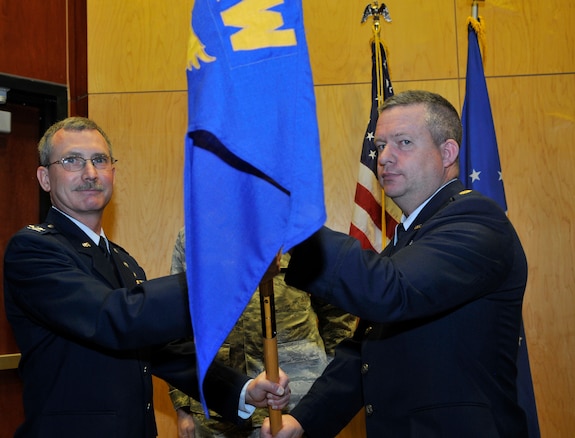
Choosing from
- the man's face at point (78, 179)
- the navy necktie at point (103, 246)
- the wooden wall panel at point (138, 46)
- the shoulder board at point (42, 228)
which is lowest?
the navy necktie at point (103, 246)

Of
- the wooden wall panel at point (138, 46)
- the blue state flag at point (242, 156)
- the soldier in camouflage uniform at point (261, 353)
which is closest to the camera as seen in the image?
the blue state flag at point (242, 156)

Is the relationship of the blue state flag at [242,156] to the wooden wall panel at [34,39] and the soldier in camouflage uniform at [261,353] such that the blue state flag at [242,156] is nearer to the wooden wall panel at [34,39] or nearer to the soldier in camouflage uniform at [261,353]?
the soldier in camouflage uniform at [261,353]

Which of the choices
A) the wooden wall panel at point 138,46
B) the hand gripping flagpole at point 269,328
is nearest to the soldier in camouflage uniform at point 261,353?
the hand gripping flagpole at point 269,328

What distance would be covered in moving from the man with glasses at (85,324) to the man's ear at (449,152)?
2.78ft

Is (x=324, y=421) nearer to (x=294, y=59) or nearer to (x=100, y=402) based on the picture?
(x=100, y=402)

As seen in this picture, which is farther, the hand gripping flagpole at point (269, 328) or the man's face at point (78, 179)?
the man's face at point (78, 179)

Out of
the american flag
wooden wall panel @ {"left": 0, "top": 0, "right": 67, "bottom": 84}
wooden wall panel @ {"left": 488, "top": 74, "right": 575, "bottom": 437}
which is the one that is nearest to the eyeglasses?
the american flag

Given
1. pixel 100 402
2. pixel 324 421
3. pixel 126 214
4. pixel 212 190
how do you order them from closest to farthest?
1. pixel 212 190
2. pixel 100 402
3. pixel 324 421
4. pixel 126 214

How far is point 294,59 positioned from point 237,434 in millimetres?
1855

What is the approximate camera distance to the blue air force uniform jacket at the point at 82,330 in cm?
187

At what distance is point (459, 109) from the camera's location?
4.11 m

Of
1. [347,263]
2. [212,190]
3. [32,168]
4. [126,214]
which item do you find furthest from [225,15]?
[32,168]

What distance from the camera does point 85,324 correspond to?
1.87 m

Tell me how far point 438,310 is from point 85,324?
0.94m
